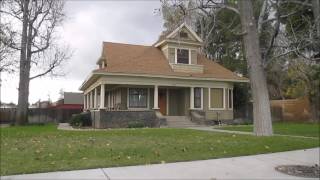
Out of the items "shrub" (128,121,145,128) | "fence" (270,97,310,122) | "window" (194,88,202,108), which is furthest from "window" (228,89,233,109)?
"shrub" (128,121,145,128)

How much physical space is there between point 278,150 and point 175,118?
1583cm

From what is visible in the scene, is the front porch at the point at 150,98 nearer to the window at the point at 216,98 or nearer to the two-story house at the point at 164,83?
the two-story house at the point at 164,83

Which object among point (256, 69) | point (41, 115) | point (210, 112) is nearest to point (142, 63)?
point (210, 112)

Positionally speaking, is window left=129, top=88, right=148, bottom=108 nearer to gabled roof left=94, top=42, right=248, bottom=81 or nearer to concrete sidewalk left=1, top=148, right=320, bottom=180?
gabled roof left=94, top=42, right=248, bottom=81

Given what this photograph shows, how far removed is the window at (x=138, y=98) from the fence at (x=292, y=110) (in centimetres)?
1268

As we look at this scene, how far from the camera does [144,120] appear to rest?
26328mm

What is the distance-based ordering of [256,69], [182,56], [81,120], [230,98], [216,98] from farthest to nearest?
[230,98]
[216,98]
[182,56]
[81,120]
[256,69]

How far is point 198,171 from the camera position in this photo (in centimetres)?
839

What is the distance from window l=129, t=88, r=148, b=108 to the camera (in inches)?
1123

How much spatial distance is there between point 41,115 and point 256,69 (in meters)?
21.5

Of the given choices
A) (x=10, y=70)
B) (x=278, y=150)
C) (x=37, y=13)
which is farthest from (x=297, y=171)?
(x=37, y=13)

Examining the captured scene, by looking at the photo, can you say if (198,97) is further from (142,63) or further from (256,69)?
(256,69)

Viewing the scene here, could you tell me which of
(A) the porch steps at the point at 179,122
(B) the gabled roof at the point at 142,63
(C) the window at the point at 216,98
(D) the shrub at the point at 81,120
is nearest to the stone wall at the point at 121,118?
(D) the shrub at the point at 81,120

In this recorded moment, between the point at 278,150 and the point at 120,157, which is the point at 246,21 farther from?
the point at 120,157
